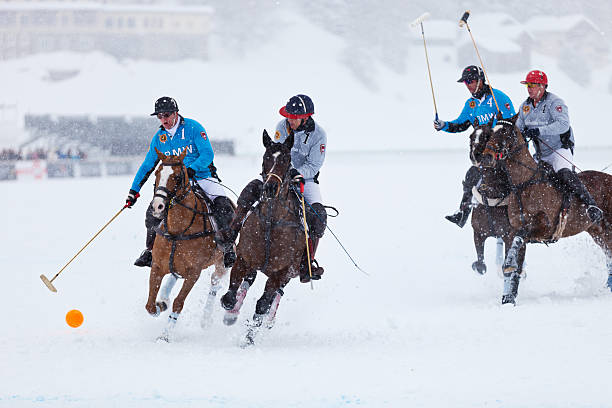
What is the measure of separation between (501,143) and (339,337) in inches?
112

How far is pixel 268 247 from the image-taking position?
21.9 feet

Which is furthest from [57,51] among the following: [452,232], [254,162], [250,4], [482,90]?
[482,90]

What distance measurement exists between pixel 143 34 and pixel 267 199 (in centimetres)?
7887

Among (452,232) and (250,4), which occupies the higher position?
(250,4)

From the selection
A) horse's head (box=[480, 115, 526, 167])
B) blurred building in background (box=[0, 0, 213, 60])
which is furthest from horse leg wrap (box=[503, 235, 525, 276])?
blurred building in background (box=[0, 0, 213, 60])

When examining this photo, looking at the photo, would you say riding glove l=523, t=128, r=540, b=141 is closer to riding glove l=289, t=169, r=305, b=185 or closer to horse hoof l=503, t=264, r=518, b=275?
horse hoof l=503, t=264, r=518, b=275

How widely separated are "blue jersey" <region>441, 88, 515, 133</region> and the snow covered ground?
227cm

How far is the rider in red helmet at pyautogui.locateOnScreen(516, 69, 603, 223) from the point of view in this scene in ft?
28.2

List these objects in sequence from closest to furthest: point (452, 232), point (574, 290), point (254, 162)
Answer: point (574, 290) < point (452, 232) < point (254, 162)

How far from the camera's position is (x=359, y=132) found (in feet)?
205

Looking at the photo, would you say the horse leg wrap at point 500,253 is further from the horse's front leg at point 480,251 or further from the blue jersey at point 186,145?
the blue jersey at point 186,145

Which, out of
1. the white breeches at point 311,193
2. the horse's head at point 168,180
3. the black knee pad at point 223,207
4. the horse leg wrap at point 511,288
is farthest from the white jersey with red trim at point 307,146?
the horse leg wrap at point 511,288

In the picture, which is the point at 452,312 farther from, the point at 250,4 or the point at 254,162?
the point at 250,4

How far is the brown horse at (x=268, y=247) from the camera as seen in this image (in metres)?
6.63
